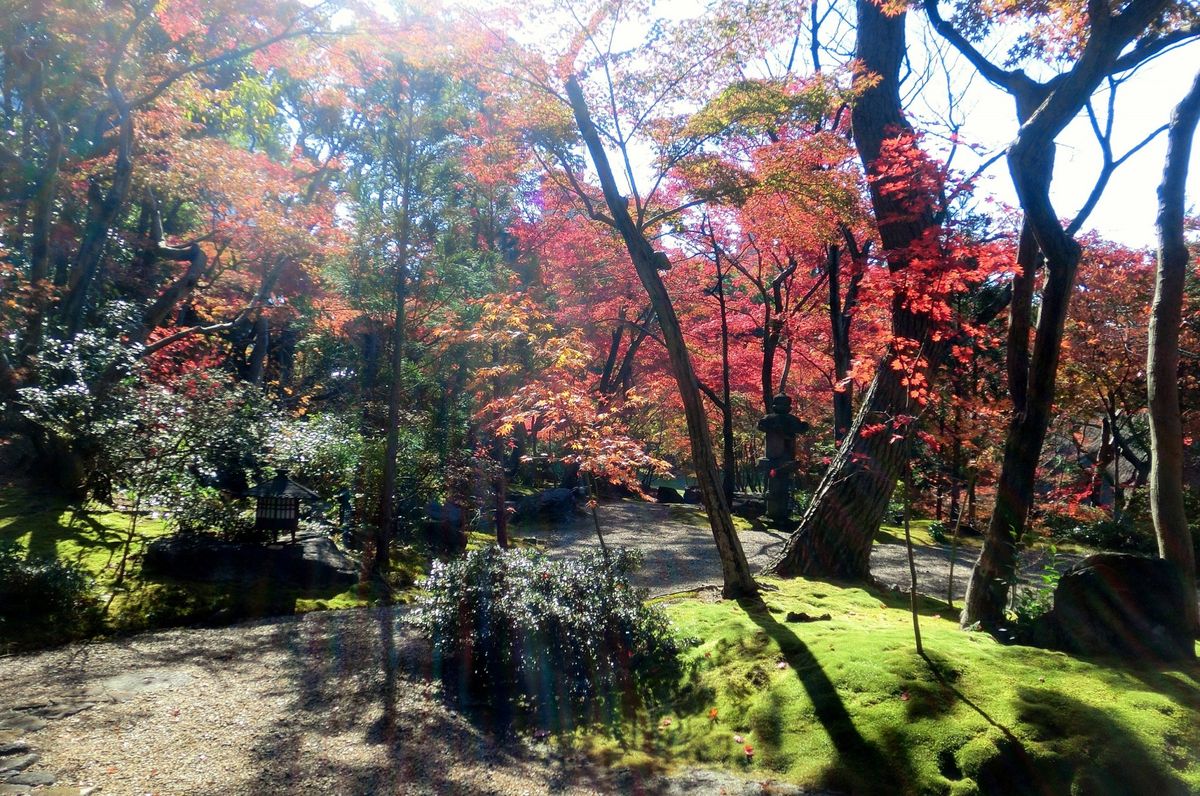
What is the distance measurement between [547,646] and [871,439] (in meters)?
3.99

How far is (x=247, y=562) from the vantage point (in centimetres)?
713

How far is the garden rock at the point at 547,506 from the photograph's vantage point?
47.2 feet

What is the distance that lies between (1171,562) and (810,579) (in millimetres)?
3415

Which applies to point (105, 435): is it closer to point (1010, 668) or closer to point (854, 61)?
point (1010, 668)

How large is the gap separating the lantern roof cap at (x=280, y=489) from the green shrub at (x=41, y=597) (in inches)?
66.3

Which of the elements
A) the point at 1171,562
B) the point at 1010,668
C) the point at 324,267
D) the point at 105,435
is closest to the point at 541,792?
the point at 1010,668

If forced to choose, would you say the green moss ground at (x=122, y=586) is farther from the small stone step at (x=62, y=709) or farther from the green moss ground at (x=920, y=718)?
the green moss ground at (x=920, y=718)

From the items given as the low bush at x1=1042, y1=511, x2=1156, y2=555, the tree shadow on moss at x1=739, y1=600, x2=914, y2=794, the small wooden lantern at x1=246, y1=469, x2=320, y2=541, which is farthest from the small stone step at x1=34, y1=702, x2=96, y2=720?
the low bush at x1=1042, y1=511, x2=1156, y2=555

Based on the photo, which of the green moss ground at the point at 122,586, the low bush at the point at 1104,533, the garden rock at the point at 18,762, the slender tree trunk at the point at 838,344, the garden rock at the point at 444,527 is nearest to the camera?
the garden rock at the point at 18,762

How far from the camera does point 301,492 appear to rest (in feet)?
24.4

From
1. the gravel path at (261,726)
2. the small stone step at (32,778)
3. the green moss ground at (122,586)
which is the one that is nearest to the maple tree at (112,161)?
the green moss ground at (122,586)

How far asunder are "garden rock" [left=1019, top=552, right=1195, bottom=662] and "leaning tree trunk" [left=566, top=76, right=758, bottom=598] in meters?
2.35

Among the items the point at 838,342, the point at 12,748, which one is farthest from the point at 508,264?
the point at 12,748

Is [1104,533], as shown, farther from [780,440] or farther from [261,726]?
[261,726]
